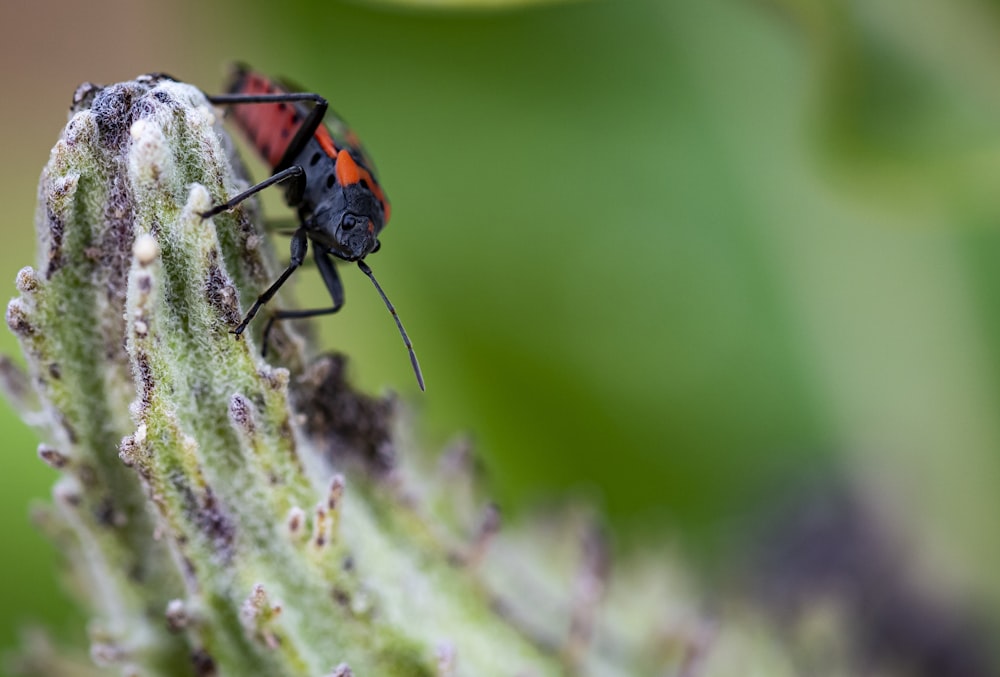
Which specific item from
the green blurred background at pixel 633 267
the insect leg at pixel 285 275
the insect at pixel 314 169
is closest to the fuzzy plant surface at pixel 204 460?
the insect leg at pixel 285 275

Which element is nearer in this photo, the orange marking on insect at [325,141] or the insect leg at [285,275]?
the insect leg at [285,275]

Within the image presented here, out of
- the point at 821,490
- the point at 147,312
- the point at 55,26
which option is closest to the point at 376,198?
the point at 147,312

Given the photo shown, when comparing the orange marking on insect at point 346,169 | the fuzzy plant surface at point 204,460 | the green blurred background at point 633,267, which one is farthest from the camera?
the green blurred background at point 633,267

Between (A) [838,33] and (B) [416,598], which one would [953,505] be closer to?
(A) [838,33]

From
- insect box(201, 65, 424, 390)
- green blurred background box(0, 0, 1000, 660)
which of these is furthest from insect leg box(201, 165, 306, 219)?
green blurred background box(0, 0, 1000, 660)

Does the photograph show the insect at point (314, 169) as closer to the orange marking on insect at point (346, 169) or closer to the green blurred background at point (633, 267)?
the orange marking on insect at point (346, 169)

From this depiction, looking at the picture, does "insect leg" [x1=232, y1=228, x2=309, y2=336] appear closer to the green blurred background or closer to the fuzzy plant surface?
the fuzzy plant surface

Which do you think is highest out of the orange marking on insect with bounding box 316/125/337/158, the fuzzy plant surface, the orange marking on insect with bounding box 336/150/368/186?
the orange marking on insect with bounding box 316/125/337/158
